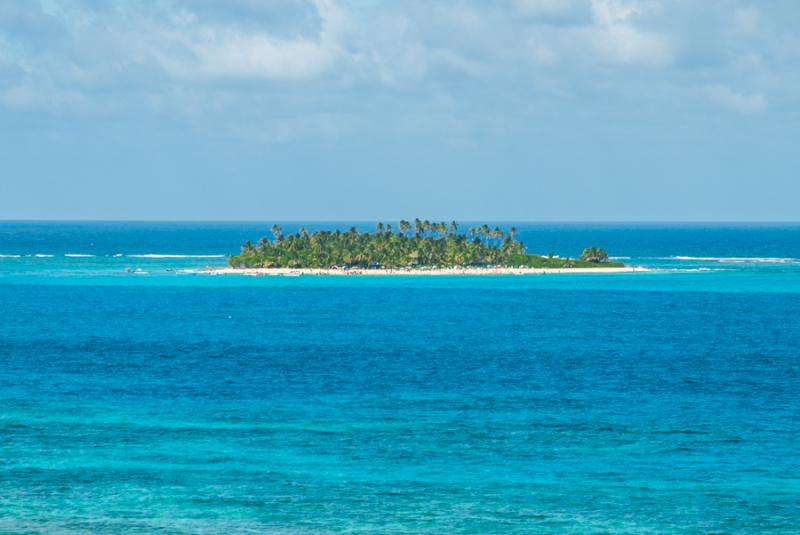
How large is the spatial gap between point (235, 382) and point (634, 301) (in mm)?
101962

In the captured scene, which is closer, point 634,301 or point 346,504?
point 346,504

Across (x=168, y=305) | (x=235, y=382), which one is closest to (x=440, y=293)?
(x=168, y=305)

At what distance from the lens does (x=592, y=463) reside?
6275 centimetres

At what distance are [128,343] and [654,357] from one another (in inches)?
2054

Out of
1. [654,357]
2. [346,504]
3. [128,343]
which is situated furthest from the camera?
[128,343]

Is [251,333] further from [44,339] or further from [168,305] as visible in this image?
[168,305]

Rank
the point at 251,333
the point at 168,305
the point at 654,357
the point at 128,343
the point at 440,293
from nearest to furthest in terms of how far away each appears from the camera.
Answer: the point at 654,357 < the point at 128,343 < the point at 251,333 < the point at 168,305 < the point at 440,293

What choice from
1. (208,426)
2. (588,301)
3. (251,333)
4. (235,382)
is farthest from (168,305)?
(208,426)

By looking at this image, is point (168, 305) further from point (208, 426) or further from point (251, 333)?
point (208, 426)

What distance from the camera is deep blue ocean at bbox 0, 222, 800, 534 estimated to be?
54.2 metres

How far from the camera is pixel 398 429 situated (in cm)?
7175

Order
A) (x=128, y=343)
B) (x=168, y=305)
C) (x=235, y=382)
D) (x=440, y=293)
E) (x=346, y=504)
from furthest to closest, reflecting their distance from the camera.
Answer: (x=440, y=293) < (x=168, y=305) < (x=128, y=343) < (x=235, y=382) < (x=346, y=504)

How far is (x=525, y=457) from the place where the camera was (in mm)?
64250

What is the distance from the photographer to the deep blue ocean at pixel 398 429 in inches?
2132
